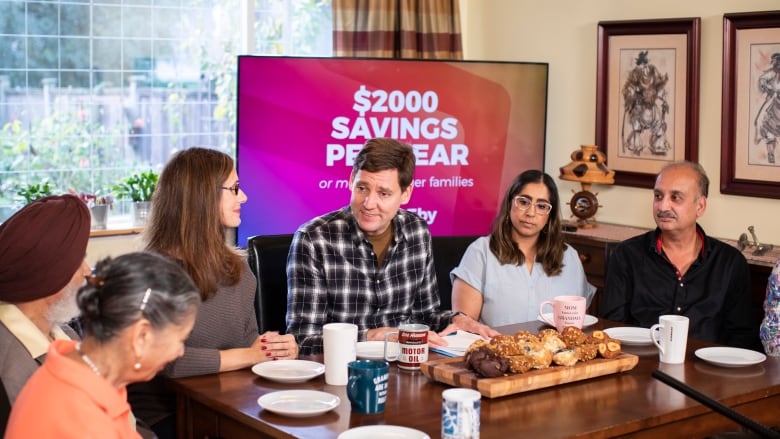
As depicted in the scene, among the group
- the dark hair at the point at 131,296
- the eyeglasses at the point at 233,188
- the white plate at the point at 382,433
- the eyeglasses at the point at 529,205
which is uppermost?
the eyeglasses at the point at 233,188

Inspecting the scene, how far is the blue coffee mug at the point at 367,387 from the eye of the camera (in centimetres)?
218

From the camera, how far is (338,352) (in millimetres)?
2412

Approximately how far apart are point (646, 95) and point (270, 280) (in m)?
2.12

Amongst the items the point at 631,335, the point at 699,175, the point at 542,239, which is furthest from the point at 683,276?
the point at 631,335

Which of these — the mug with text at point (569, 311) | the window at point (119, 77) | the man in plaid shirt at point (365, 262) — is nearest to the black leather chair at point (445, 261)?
the man in plaid shirt at point (365, 262)

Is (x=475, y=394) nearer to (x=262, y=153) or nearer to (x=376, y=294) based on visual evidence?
(x=376, y=294)

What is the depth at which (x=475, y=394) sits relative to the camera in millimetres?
2033

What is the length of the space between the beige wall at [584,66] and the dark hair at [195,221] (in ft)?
4.86

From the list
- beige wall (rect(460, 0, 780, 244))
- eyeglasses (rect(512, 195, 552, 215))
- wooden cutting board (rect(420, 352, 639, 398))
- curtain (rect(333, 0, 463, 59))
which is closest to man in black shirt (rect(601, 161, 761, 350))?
eyeglasses (rect(512, 195, 552, 215))

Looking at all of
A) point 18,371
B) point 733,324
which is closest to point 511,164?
point 733,324

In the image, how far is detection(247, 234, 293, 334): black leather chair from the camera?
327 centimetres

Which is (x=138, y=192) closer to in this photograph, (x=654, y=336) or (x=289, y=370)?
(x=289, y=370)

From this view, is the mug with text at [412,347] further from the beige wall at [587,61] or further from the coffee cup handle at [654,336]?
the beige wall at [587,61]

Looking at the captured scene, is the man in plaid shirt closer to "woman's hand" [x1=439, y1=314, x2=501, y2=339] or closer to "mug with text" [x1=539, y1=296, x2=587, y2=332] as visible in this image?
"woman's hand" [x1=439, y1=314, x2=501, y2=339]
